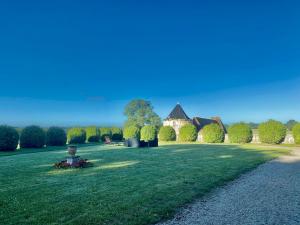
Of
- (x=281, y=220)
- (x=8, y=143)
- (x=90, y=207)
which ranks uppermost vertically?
(x=8, y=143)

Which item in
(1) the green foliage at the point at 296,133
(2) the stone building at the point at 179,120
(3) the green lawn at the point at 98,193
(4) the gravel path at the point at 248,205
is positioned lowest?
(4) the gravel path at the point at 248,205

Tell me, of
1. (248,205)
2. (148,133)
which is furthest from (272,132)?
(248,205)

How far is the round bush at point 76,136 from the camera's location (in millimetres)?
36094

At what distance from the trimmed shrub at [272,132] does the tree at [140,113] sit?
32.5 metres

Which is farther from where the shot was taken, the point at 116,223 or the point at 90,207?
the point at 90,207

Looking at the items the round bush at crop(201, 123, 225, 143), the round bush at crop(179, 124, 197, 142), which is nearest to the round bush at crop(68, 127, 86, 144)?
the round bush at crop(179, 124, 197, 142)

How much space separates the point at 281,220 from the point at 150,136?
3426 cm

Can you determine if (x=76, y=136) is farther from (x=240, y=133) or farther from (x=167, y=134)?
(x=240, y=133)

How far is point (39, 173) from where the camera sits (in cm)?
1078

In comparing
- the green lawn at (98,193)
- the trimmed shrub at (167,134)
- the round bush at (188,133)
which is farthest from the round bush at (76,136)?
the green lawn at (98,193)

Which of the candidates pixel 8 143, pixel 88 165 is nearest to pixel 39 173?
pixel 88 165

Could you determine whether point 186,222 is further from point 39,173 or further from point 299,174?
point 299,174

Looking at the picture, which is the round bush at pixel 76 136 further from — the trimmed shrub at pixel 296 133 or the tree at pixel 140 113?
the trimmed shrub at pixel 296 133

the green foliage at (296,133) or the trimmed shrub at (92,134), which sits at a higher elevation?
the trimmed shrub at (92,134)
